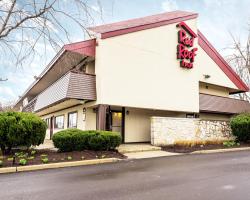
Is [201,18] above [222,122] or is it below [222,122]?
above

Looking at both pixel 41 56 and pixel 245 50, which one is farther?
Result: pixel 245 50

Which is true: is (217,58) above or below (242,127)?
above

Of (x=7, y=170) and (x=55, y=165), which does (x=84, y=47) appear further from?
(x=7, y=170)

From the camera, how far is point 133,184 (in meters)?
6.01

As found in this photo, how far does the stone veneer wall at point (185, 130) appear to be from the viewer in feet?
53.0

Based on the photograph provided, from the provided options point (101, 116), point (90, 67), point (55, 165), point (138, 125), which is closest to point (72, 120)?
point (90, 67)

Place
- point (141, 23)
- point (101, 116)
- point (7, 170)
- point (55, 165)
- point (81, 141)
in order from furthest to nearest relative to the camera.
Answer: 1. point (141, 23)
2. point (101, 116)
3. point (81, 141)
4. point (55, 165)
5. point (7, 170)

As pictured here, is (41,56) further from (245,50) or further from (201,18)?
(245,50)

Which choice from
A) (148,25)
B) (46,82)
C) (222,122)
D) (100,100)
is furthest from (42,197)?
(46,82)

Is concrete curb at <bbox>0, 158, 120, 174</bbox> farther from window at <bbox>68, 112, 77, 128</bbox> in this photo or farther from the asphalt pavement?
window at <bbox>68, 112, 77, 128</bbox>

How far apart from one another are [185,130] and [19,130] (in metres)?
11.0

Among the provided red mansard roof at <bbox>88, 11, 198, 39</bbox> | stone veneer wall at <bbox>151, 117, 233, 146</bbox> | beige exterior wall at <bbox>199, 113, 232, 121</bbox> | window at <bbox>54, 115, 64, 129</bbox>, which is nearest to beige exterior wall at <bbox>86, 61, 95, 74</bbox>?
red mansard roof at <bbox>88, 11, 198, 39</bbox>

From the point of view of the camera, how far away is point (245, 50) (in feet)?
94.7

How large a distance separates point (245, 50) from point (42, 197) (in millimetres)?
29360
